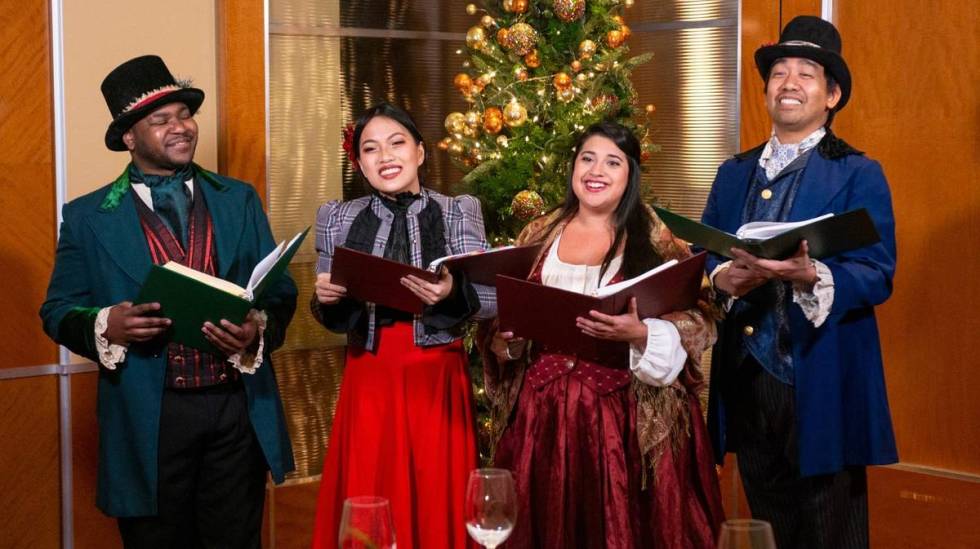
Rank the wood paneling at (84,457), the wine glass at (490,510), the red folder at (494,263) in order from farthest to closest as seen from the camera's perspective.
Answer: the wood paneling at (84,457) → the red folder at (494,263) → the wine glass at (490,510)

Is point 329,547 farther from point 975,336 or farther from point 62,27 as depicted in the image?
point 975,336

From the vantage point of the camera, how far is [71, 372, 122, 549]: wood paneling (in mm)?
3988

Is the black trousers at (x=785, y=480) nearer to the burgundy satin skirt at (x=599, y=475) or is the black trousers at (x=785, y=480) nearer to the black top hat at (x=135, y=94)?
the burgundy satin skirt at (x=599, y=475)

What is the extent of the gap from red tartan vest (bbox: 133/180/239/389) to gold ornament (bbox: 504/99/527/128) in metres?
1.38

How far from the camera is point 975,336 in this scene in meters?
4.07

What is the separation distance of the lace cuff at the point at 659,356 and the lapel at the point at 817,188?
42cm

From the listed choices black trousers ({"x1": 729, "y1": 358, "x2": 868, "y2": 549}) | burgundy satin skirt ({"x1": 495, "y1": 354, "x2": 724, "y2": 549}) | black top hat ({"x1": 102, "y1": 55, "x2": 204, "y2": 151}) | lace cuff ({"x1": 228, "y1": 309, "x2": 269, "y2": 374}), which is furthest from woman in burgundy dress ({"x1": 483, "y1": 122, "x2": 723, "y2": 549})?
black top hat ({"x1": 102, "y1": 55, "x2": 204, "y2": 151})

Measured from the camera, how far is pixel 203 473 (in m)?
3.16

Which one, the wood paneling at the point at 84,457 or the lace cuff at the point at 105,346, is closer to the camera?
the lace cuff at the point at 105,346

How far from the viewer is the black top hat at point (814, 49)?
2.97 meters

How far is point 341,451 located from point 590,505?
74cm

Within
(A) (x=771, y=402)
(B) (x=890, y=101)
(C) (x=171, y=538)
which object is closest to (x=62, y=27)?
(C) (x=171, y=538)

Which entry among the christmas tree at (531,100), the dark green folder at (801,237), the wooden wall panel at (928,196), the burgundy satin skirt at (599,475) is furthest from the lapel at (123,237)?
the wooden wall panel at (928,196)

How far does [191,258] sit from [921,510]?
270 centimetres
